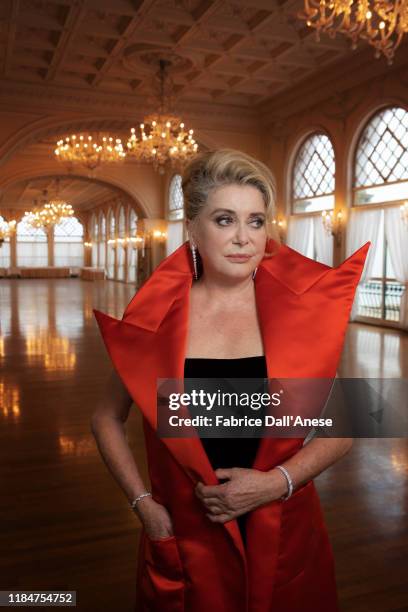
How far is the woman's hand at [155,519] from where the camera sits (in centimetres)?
149

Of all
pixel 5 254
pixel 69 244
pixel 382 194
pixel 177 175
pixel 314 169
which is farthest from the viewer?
pixel 69 244

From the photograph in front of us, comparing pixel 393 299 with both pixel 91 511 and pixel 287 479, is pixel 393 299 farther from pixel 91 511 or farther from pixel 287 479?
pixel 287 479

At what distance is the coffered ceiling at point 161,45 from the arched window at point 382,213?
6.01 feet

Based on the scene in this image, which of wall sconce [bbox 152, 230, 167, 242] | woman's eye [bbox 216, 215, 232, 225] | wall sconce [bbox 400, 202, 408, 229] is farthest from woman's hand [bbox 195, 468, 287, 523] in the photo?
wall sconce [bbox 152, 230, 167, 242]

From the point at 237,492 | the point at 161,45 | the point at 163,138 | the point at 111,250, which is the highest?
the point at 161,45

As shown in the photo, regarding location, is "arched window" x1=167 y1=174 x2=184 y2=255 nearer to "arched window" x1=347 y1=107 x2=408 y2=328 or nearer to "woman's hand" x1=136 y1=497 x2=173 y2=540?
"arched window" x1=347 y1=107 x2=408 y2=328

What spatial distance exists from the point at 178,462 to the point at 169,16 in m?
9.80

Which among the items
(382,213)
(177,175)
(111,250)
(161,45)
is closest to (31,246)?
(111,250)

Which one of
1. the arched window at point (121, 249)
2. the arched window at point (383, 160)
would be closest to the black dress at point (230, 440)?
the arched window at point (383, 160)

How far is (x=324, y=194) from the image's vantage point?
44.7 feet

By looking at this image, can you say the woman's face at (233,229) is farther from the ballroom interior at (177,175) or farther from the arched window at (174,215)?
the arched window at (174,215)

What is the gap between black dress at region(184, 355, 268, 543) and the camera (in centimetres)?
153

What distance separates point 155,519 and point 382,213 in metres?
11.6

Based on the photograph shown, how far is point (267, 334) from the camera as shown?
4.99ft
